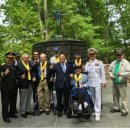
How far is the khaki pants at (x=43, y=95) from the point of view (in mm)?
11023

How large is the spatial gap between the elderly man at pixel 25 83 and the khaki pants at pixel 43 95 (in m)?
0.25

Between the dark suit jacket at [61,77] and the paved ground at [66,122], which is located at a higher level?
the dark suit jacket at [61,77]

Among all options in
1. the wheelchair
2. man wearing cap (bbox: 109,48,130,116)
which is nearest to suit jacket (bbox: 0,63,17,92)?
the wheelchair

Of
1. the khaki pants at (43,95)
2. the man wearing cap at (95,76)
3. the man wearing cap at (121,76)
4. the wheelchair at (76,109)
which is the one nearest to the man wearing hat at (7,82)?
the khaki pants at (43,95)

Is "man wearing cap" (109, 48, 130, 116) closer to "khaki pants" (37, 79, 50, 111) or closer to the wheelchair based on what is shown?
the wheelchair

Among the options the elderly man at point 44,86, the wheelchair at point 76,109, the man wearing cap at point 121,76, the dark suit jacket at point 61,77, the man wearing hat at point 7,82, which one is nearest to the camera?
the wheelchair at point 76,109

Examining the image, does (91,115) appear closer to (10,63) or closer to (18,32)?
(10,63)

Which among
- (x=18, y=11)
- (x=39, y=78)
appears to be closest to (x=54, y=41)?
(x=39, y=78)

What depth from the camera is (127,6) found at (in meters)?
35.5

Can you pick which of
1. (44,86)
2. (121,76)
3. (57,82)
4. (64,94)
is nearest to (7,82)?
(44,86)

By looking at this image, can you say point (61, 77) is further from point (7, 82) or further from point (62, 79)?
point (7, 82)

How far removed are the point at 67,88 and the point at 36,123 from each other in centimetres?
154

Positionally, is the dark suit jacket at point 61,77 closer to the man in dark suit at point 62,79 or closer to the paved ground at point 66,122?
the man in dark suit at point 62,79

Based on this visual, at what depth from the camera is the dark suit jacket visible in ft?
35.3
